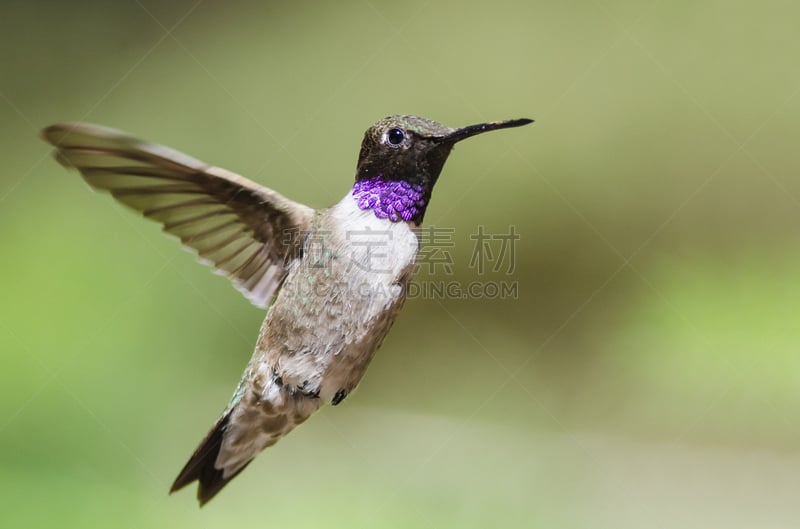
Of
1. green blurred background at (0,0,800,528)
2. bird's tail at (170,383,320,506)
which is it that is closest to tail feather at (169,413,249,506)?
bird's tail at (170,383,320,506)

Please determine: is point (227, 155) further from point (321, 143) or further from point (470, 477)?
point (470, 477)

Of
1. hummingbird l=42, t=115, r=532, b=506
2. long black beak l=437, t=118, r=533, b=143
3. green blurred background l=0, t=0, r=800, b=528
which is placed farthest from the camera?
green blurred background l=0, t=0, r=800, b=528

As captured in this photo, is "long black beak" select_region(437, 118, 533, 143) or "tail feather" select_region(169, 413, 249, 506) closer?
"long black beak" select_region(437, 118, 533, 143)

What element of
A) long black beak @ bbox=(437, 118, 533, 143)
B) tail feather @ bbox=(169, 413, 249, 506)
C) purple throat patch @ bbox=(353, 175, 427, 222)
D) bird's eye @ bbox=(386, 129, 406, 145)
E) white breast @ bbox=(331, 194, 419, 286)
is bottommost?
tail feather @ bbox=(169, 413, 249, 506)

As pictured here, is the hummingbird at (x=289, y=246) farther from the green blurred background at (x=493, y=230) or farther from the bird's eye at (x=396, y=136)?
the green blurred background at (x=493, y=230)

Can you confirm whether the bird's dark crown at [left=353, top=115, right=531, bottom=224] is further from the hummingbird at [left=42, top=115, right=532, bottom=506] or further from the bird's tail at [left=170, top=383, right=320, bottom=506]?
the bird's tail at [left=170, top=383, right=320, bottom=506]

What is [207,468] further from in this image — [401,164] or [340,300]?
[401,164]

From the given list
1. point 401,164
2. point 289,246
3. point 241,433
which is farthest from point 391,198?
point 241,433

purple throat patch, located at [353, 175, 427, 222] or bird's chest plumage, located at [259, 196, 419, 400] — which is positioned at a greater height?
purple throat patch, located at [353, 175, 427, 222]

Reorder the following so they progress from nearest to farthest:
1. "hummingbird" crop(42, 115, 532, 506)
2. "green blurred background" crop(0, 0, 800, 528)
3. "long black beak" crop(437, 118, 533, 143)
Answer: "long black beak" crop(437, 118, 533, 143) → "hummingbird" crop(42, 115, 532, 506) → "green blurred background" crop(0, 0, 800, 528)
